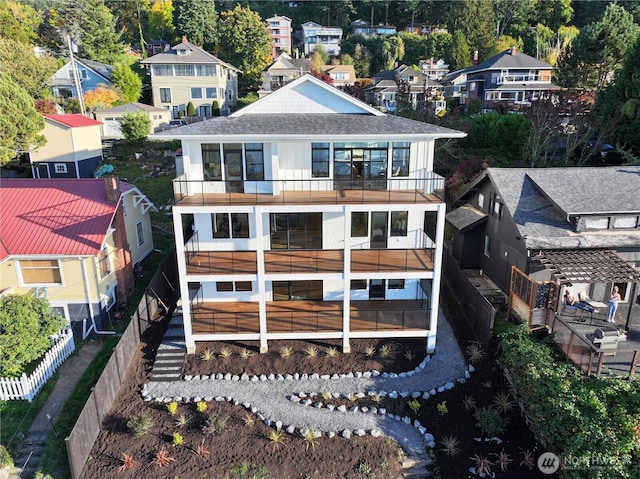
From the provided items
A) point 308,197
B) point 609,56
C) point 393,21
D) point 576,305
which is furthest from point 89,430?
point 393,21

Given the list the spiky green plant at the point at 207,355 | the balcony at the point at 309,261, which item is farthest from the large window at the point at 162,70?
the spiky green plant at the point at 207,355

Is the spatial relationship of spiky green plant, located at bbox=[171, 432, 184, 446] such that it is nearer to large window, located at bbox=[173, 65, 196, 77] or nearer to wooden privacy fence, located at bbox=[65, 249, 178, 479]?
wooden privacy fence, located at bbox=[65, 249, 178, 479]

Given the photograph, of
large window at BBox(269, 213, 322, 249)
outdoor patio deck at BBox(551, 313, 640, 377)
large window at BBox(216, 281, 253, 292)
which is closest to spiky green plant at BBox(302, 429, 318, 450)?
large window at BBox(216, 281, 253, 292)

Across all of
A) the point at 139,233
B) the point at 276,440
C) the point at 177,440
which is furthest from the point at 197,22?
the point at 276,440

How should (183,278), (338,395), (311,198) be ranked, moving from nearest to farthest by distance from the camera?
1. (338,395)
2. (183,278)
3. (311,198)

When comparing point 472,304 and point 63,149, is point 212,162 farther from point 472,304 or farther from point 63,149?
point 63,149

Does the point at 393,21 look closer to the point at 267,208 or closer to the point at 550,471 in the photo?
the point at 267,208
